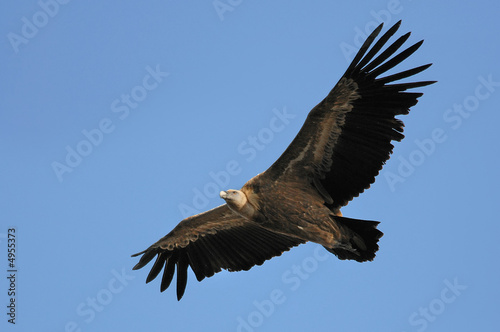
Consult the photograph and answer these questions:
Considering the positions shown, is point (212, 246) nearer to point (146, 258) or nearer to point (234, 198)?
point (146, 258)

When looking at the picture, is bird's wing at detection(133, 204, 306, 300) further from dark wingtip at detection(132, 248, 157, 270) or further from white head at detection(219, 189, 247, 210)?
white head at detection(219, 189, 247, 210)

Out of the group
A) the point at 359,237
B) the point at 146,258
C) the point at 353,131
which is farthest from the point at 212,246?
the point at 353,131

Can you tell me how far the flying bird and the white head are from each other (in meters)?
0.02

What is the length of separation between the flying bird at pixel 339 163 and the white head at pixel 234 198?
0.05 feet

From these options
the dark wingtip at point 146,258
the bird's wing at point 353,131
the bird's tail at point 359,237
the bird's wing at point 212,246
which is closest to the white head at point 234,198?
the bird's wing at point 353,131

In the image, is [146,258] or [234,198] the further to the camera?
[146,258]

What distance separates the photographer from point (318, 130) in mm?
11328

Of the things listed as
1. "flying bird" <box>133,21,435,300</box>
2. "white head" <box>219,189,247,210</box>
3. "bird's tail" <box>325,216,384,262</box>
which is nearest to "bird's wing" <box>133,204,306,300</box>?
"flying bird" <box>133,21,435,300</box>

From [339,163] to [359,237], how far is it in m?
1.20

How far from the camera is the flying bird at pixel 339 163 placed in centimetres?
1098

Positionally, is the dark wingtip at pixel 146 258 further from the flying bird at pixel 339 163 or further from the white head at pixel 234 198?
the white head at pixel 234 198

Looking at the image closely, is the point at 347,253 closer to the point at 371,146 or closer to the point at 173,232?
the point at 371,146

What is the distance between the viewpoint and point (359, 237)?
11.5m

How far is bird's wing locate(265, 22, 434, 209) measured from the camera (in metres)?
10.9
